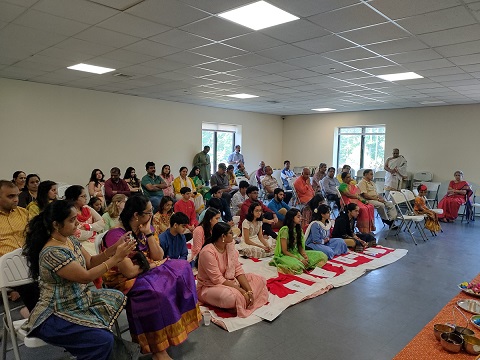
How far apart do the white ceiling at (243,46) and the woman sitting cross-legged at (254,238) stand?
204cm

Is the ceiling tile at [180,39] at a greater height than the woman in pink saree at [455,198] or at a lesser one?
greater

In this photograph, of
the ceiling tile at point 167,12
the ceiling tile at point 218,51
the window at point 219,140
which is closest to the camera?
the ceiling tile at point 167,12

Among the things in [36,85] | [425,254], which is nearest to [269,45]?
[425,254]

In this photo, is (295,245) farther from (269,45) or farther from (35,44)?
(35,44)

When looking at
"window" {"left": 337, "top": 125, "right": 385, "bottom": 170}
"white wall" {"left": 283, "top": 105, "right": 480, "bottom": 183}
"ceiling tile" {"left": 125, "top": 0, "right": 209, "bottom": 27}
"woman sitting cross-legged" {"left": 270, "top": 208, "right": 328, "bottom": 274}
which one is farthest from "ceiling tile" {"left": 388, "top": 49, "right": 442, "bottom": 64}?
"window" {"left": 337, "top": 125, "right": 385, "bottom": 170}

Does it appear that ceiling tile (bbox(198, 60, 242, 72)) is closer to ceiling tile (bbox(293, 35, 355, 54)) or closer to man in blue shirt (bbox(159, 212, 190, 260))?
ceiling tile (bbox(293, 35, 355, 54))

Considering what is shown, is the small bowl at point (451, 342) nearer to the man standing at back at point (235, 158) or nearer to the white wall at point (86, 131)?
the white wall at point (86, 131)

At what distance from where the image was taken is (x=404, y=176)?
29.5ft

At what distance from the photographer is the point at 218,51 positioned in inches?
171

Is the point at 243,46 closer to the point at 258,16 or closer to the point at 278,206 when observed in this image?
the point at 258,16

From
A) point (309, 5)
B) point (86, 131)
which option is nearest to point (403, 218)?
point (309, 5)

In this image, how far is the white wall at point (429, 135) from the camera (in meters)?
8.62

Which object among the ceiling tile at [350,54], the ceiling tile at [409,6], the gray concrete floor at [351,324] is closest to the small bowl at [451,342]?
the gray concrete floor at [351,324]

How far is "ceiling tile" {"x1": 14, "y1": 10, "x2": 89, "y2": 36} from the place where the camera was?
3250 millimetres
